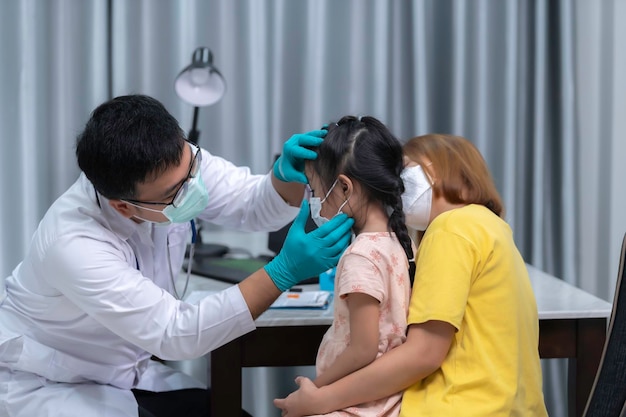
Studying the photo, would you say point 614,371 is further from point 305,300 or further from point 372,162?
point 305,300

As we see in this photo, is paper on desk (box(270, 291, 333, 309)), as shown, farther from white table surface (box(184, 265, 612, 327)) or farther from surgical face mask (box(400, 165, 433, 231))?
surgical face mask (box(400, 165, 433, 231))

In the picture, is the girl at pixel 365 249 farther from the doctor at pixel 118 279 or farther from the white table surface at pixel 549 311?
the white table surface at pixel 549 311

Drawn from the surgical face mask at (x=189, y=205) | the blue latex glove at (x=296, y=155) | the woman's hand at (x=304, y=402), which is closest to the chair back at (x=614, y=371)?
the woman's hand at (x=304, y=402)

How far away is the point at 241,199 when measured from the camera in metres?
1.80

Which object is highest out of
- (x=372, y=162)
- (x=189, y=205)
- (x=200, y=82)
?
(x=200, y=82)

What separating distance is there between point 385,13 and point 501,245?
5.37 ft

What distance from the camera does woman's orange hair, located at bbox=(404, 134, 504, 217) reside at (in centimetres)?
135

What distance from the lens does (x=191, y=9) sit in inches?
102

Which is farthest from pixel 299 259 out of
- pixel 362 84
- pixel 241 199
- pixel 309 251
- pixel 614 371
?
pixel 362 84

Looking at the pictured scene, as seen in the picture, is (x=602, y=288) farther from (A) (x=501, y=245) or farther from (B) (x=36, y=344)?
(B) (x=36, y=344)

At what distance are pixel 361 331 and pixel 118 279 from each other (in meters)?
0.53

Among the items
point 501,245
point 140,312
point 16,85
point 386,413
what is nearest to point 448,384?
point 386,413

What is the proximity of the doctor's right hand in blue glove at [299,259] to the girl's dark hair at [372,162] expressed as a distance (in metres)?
0.09

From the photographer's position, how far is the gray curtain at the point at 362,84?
2.57m
